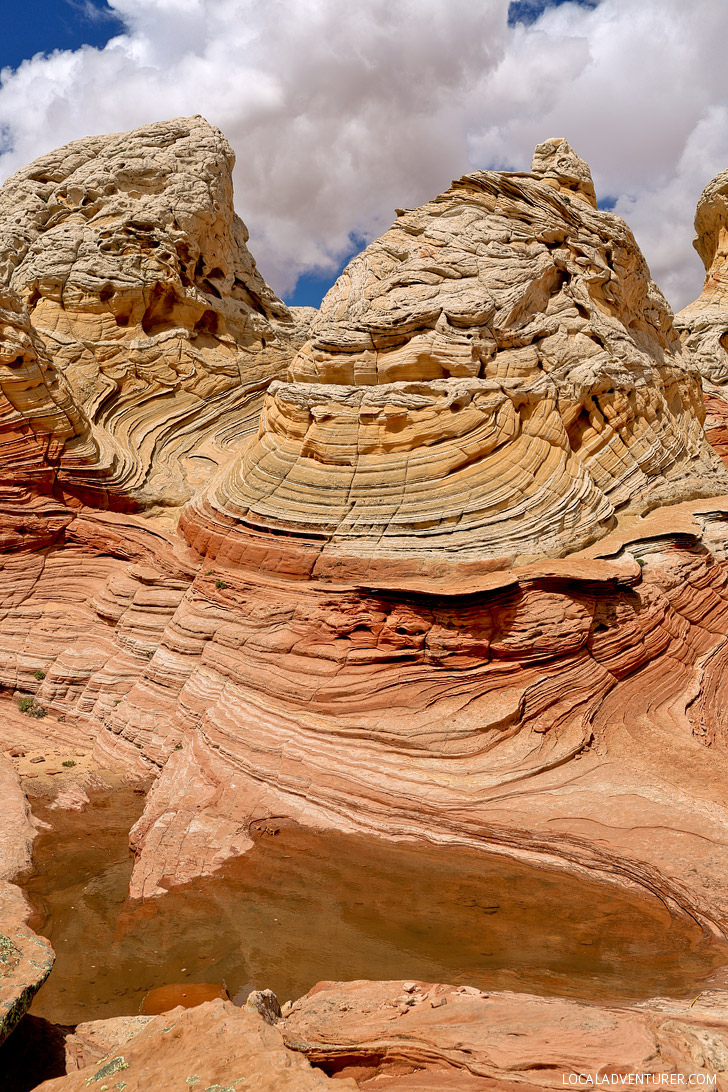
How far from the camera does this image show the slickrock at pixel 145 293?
18.6 m

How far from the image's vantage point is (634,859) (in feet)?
26.4

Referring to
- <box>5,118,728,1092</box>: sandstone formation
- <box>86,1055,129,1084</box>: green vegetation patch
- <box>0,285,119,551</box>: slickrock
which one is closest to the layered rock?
<box>5,118,728,1092</box>: sandstone formation

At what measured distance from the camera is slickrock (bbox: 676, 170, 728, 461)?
1082 inches

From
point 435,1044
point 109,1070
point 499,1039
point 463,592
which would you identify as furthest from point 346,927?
point 463,592

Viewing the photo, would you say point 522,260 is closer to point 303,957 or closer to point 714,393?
point 303,957

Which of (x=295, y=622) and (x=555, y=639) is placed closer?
(x=555, y=639)

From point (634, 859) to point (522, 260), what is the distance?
11.8 metres

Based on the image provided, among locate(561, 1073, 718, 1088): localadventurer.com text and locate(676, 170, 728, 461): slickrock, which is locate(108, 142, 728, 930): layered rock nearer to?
locate(561, 1073, 718, 1088): localadventurer.com text

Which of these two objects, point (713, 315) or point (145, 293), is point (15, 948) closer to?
point (145, 293)

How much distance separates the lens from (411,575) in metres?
11.5

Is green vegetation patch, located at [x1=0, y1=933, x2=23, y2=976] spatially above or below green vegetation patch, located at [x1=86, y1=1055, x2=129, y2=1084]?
above

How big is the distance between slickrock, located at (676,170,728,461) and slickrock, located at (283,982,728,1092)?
24.8 m

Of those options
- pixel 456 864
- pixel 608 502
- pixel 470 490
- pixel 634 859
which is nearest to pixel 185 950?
pixel 456 864

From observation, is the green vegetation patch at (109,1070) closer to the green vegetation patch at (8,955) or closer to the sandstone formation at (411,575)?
the sandstone formation at (411,575)
